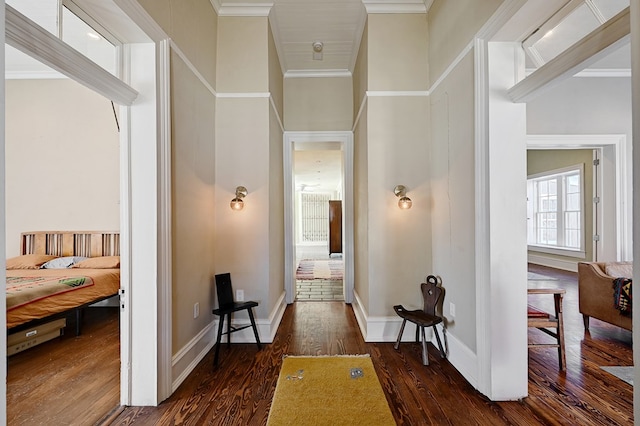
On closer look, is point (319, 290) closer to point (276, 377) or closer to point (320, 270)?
point (320, 270)

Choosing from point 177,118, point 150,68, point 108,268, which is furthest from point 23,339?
point 150,68

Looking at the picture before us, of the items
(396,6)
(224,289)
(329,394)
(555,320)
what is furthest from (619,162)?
(224,289)

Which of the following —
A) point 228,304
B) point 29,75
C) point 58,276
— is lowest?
point 228,304

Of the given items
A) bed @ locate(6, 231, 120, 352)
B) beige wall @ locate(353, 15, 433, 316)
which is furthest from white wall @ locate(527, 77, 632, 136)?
bed @ locate(6, 231, 120, 352)

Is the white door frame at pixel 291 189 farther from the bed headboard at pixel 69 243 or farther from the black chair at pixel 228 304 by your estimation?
the bed headboard at pixel 69 243

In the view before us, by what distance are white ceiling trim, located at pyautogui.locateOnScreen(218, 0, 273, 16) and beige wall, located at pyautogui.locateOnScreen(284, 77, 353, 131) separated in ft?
3.86

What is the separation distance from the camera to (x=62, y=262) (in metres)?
3.92

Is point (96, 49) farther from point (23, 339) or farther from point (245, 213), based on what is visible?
point (23, 339)

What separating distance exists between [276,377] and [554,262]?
7.53 meters

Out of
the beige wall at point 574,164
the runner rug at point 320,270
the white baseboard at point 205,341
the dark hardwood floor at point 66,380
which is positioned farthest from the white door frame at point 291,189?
the beige wall at point 574,164

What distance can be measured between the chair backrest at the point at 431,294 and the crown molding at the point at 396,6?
108 inches

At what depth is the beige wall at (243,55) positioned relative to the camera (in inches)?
118

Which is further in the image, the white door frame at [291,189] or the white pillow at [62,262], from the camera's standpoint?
the white door frame at [291,189]

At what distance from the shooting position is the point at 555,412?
187 centimetres
